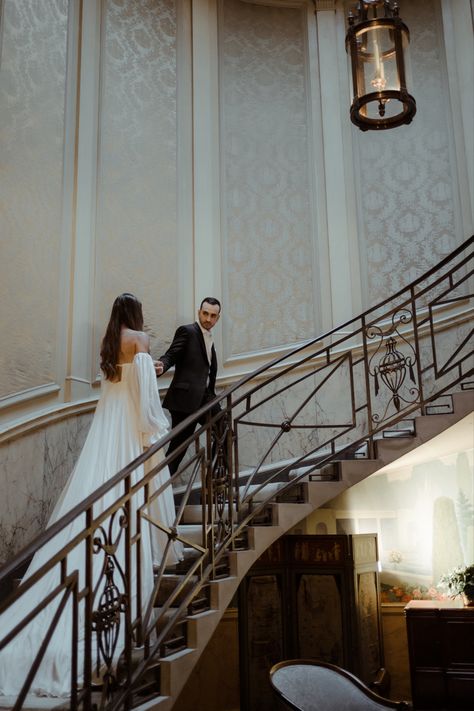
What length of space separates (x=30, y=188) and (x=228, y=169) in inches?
92.3

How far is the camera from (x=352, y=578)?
6008 mm

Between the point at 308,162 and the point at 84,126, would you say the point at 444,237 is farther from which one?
the point at 84,126

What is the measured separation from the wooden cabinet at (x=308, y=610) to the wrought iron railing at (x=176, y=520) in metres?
0.95

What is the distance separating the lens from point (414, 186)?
6699mm

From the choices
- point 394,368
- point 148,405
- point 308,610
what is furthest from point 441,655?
point 148,405

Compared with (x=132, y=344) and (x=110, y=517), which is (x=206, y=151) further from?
(x=110, y=517)

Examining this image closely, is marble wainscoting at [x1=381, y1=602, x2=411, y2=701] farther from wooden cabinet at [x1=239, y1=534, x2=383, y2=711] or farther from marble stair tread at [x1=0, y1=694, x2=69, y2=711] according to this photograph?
marble stair tread at [x1=0, y1=694, x2=69, y2=711]

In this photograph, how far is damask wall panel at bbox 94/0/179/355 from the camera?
223 inches

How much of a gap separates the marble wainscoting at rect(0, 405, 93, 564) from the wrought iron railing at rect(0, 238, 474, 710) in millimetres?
285

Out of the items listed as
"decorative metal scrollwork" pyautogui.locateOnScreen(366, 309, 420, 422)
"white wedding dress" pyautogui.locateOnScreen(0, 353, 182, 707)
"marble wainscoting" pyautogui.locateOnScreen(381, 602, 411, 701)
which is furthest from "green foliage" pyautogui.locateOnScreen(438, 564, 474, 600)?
"white wedding dress" pyautogui.locateOnScreen(0, 353, 182, 707)

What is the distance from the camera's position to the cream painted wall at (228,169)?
5.29m

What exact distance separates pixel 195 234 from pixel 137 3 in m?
2.22

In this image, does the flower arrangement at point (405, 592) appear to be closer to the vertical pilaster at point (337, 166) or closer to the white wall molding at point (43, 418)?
the vertical pilaster at point (337, 166)

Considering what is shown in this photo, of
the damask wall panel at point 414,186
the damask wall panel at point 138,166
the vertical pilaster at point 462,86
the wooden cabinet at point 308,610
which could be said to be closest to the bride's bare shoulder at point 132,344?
the damask wall panel at point 138,166
